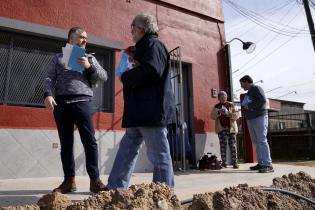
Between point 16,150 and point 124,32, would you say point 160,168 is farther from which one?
point 124,32

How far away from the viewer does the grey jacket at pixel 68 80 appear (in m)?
3.49

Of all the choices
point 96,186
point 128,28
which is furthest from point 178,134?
point 96,186

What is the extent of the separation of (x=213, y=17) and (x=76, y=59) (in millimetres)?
5578

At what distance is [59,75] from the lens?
142 inches

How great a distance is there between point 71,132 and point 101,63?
2.91 meters

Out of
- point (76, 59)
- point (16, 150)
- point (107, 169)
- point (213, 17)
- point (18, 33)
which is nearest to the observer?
point (76, 59)

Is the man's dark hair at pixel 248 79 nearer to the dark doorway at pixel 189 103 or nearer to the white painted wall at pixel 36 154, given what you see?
the dark doorway at pixel 189 103

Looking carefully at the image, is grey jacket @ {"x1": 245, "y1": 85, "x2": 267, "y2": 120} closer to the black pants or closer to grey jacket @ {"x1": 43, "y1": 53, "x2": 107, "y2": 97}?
grey jacket @ {"x1": 43, "y1": 53, "x2": 107, "y2": 97}

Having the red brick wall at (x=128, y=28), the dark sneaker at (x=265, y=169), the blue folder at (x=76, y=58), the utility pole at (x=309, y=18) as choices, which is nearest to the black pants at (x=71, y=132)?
the blue folder at (x=76, y=58)

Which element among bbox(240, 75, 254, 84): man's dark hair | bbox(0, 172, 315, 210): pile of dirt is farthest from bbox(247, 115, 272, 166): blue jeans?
bbox(0, 172, 315, 210): pile of dirt

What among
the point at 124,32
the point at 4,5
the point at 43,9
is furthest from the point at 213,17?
the point at 4,5

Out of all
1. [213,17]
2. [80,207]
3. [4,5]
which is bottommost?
[80,207]

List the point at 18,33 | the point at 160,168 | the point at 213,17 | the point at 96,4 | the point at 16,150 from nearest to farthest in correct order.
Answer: the point at 160,168, the point at 16,150, the point at 18,33, the point at 96,4, the point at 213,17

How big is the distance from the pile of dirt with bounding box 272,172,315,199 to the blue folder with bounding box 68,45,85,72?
215cm
